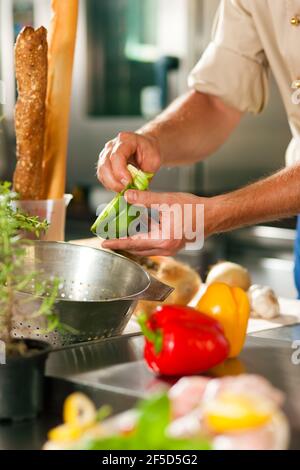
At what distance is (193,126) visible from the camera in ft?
6.96

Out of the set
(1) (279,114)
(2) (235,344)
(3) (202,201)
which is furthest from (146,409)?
(1) (279,114)

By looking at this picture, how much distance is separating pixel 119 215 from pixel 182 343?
0.52 meters

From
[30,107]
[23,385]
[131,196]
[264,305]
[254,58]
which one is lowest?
[264,305]

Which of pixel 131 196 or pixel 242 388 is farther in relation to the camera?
pixel 131 196

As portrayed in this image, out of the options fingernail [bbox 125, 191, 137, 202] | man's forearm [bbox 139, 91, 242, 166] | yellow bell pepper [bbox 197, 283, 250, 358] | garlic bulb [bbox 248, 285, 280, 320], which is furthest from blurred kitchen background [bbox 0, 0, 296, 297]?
yellow bell pepper [bbox 197, 283, 250, 358]

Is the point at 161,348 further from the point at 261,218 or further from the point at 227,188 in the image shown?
the point at 227,188

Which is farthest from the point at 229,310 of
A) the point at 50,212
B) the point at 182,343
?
the point at 50,212

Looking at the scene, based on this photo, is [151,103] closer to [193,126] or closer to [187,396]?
[193,126]

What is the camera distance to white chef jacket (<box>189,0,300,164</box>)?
1908 mm

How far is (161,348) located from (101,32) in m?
2.87

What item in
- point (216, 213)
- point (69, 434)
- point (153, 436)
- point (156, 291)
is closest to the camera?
point (153, 436)

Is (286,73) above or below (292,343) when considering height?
above

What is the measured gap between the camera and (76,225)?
3.38m

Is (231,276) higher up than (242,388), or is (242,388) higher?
→ (242,388)
